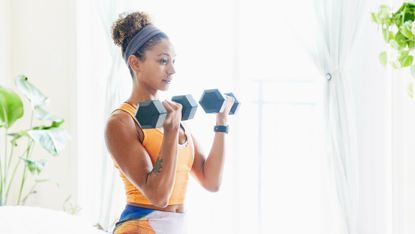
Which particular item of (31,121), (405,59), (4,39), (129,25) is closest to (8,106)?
(31,121)

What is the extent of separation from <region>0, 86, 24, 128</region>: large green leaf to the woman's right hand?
4.31ft

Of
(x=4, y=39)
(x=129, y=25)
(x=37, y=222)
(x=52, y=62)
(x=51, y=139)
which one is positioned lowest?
(x=37, y=222)

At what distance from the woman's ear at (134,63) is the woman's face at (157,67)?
2 cm

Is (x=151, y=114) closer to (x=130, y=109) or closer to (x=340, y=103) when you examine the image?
(x=130, y=109)

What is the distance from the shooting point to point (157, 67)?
200 cm

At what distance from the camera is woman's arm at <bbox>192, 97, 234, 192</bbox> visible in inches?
84.1

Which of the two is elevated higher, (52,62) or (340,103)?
(52,62)

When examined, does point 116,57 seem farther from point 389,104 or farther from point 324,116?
point 389,104

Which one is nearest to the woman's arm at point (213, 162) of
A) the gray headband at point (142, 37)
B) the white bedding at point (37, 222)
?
the gray headband at point (142, 37)

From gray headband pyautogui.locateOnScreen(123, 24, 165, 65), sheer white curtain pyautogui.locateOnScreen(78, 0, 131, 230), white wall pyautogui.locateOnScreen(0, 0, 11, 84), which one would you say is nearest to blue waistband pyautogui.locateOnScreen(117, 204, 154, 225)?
gray headband pyautogui.locateOnScreen(123, 24, 165, 65)

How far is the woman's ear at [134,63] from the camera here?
2014 mm

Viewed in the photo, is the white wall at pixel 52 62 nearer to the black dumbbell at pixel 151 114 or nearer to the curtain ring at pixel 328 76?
the curtain ring at pixel 328 76

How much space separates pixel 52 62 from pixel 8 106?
1.88ft

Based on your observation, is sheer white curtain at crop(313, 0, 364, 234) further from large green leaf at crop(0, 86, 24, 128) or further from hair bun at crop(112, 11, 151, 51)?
large green leaf at crop(0, 86, 24, 128)
